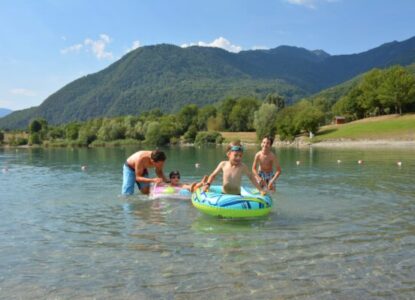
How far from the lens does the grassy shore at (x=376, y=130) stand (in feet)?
227

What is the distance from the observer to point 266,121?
96.9 meters

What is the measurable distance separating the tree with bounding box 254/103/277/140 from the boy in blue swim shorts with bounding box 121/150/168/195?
8032 cm

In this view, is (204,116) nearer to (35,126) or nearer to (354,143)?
(35,126)

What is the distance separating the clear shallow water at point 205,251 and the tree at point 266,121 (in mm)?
81323

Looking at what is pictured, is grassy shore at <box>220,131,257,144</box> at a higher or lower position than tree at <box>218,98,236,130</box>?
lower

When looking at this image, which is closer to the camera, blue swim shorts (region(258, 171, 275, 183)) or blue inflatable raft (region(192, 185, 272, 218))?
blue inflatable raft (region(192, 185, 272, 218))

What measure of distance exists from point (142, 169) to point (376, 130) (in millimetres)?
69479

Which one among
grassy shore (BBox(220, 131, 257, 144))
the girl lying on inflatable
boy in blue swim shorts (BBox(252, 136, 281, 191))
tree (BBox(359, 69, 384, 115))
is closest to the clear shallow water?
the girl lying on inflatable

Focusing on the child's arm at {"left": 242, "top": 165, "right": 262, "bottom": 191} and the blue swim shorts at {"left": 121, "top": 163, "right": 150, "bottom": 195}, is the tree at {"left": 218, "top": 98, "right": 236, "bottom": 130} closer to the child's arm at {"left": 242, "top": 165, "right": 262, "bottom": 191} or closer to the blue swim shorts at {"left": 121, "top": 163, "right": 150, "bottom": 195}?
the blue swim shorts at {"left": 121, "top": 163, "right": 150, "bottom": 195}

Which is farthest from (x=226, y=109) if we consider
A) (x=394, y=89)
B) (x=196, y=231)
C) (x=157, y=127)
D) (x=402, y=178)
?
(x=196, y=231)

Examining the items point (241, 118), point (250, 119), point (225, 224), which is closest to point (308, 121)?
point (250, 119)

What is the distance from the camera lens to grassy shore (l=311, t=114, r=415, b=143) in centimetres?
6927

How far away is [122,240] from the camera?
359 inches

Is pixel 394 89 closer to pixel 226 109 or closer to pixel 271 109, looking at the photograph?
pixel 271 109
